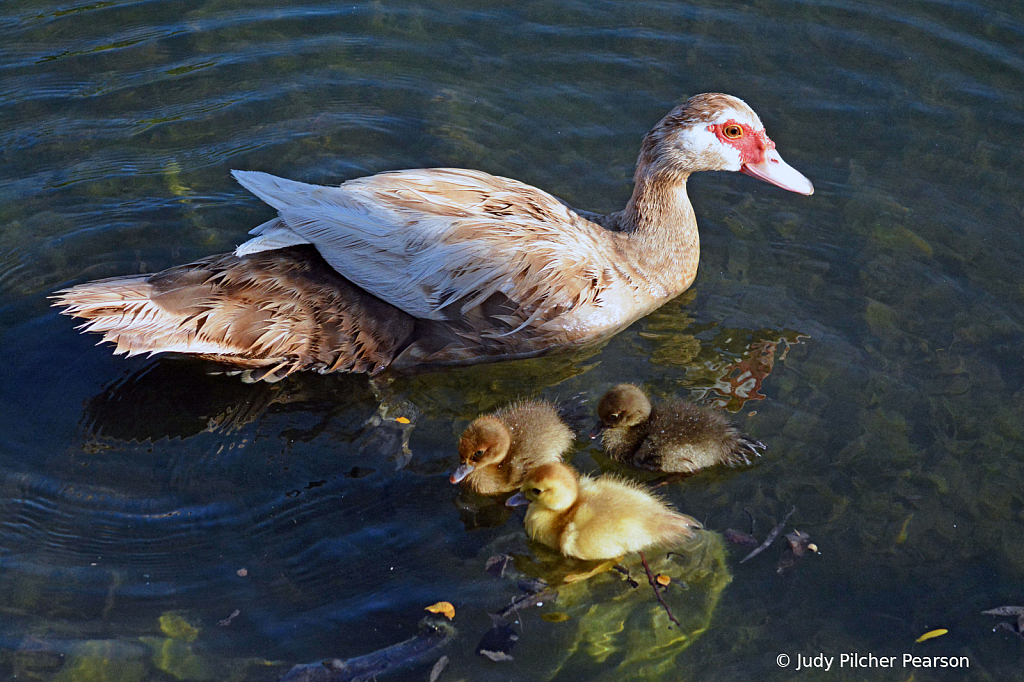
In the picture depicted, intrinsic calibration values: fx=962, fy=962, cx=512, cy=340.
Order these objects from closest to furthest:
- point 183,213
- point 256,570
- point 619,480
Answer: point 256,570 → point 619,480 → point 183,213

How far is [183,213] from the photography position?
605 cm

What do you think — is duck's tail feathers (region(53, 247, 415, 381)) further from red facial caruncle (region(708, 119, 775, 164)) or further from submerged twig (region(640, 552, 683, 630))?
red facial caruncle (region(708, 119, 775, 164))

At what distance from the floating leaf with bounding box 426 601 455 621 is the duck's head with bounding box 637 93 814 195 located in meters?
2.79

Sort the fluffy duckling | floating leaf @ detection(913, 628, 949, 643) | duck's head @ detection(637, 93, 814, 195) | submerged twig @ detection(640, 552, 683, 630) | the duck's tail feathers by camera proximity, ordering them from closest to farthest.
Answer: floating leaf @ detection(913, 628, 949, 643) < submerged twig @ detection(640, 552, 683, 630) < the fluffy duckling < the duck's tail feathers < duck's head @ detection(637, 93, 814, 195)

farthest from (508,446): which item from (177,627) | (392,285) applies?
(177,627)

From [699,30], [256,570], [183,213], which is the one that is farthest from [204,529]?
[699,30]

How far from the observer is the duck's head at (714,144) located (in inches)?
212

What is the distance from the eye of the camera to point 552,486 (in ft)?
13.6

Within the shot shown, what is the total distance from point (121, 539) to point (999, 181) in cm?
568

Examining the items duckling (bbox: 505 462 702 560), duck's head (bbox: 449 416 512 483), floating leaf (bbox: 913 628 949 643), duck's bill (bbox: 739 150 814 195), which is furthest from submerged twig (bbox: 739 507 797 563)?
duck's bill (bbox: 739 150 814 195)

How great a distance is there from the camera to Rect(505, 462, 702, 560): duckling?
13.5 feet

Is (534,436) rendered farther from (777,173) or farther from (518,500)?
(777,173)

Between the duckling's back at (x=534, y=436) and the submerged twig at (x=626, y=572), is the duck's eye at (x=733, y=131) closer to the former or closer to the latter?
the duckling's back at (x=534, y=436)

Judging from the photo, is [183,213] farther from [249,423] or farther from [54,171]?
[249,423]
